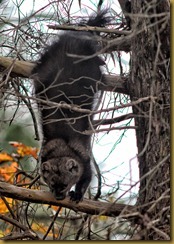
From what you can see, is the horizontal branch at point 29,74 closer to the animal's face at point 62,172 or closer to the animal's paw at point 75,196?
the animal's paw at point 75,196

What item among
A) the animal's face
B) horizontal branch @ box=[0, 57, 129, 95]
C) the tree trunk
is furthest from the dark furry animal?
the tree trunk

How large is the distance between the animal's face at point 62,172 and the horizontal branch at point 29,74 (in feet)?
4.02

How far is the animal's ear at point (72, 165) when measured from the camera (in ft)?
21.9

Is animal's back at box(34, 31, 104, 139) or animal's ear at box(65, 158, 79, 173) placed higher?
animal's back at box(34, 31, 104, 139)

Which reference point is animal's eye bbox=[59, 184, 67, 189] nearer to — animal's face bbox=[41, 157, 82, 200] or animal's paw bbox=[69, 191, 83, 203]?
animal's face bbox=[41, 157, 82, 200]

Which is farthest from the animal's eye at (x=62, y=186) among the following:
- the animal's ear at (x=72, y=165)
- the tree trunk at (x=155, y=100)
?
the tree trunk at (x=155, y=100)

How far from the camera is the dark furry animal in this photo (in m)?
6.45

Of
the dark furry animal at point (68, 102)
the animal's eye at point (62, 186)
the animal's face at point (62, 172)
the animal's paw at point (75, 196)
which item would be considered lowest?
the animal's paw at point (75, 196)

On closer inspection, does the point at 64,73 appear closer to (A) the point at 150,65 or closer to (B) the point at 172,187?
(A) the point at 150,65

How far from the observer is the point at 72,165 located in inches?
265

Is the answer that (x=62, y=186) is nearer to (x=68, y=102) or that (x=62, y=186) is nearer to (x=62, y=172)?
(x=62, y=172)

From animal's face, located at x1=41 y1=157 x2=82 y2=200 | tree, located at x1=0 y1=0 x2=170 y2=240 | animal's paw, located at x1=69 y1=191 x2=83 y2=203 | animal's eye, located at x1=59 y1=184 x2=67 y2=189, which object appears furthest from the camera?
animal's face, located at x1=41 y1=157 x2=82 y2=200

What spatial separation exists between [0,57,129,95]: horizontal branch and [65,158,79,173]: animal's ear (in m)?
1.21

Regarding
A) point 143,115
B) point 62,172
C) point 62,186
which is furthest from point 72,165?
point 143,115
